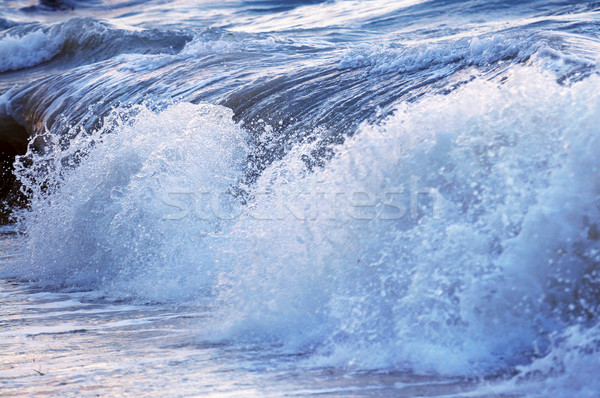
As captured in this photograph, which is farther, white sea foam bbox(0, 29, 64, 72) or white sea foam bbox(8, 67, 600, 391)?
white sea foam bbox(0, 29, 64, 72)

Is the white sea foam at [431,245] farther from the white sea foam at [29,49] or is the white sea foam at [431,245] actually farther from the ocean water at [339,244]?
the white sea foam at [29,49]

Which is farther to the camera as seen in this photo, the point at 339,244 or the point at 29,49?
the point at 29,49

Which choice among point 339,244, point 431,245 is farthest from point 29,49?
point 431,245

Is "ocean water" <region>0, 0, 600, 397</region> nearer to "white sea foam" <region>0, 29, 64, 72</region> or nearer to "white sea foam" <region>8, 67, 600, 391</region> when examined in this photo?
"white sea foam" <region>8, 67, 600, 391</region>

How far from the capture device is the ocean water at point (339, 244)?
87.1 inches

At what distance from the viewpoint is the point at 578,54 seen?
3.59m

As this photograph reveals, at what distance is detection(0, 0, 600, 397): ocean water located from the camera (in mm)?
2213

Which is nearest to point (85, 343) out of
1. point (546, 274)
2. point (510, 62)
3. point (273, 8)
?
point (546, 274)

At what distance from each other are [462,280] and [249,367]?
80 centimetres

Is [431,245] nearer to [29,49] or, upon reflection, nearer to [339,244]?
[339,244]

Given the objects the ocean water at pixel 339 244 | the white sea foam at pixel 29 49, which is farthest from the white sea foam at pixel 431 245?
the white sea foam at pixel 29 49

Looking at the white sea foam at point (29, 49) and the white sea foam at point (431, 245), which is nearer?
the white sea foam at point (431, 245)

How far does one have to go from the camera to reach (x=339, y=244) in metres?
2.70

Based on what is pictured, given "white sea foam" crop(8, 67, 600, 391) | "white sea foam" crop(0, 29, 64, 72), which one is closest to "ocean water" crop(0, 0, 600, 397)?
"white sea foam" crop(8, 67, 600, 391)
